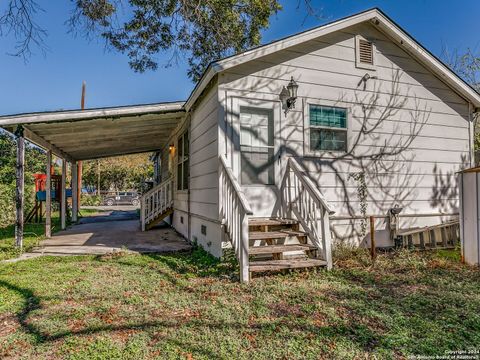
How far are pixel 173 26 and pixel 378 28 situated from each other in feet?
17.2

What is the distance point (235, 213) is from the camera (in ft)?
15.2

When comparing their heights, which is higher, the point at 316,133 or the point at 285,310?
the point at 316,133

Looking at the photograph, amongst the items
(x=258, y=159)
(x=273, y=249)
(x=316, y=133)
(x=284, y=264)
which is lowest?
(x=284, y=264)

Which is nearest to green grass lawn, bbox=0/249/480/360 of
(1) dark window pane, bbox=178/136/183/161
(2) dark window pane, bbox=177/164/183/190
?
(2) dark window pane, bbox=177/164/183/190

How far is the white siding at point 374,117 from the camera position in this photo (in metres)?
5.63

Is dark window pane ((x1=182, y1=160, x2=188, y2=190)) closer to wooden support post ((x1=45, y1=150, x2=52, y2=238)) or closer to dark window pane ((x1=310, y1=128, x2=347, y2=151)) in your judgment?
dark window pane ((x1=310, y1=128, x2=347, y2=151))

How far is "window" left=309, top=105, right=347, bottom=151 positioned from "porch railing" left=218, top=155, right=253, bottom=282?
196 centimetres

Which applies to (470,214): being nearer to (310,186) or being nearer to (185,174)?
(310,186)

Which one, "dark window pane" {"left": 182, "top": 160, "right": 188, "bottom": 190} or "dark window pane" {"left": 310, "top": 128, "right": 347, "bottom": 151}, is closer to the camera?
"dark window pane" {"left": 310, "top": 128, "right": 347, "bottom": 151}

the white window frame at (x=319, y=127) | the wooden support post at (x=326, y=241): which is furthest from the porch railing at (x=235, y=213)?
the white window frame at (x=319, y=127)

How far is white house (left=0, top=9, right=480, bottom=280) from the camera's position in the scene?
518cm

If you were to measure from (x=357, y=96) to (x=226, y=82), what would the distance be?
2828 mm

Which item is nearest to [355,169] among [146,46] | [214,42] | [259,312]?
[259,312]

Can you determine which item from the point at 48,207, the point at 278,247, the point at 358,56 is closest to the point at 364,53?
the point at 358,56
